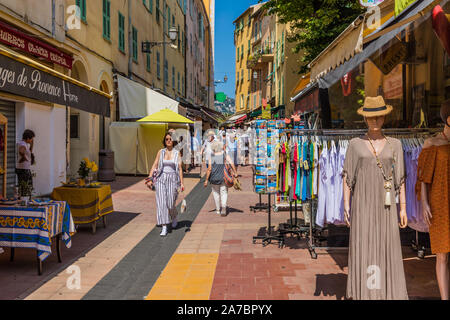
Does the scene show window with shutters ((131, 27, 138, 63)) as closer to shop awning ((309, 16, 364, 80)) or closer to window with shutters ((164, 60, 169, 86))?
window with shutters ((164, 60, 169, 86))

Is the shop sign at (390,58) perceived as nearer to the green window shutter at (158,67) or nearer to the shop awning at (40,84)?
the shop awning at (40,84)

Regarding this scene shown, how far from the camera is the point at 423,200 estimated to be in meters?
3.94

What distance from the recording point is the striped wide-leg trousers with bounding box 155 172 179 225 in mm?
7469

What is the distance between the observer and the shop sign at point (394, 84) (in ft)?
32.4

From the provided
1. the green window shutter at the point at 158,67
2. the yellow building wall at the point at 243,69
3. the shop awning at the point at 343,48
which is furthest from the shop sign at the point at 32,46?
the yellow building wall at the point at 243,69

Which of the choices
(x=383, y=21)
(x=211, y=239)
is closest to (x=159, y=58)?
(x=211, y=239)

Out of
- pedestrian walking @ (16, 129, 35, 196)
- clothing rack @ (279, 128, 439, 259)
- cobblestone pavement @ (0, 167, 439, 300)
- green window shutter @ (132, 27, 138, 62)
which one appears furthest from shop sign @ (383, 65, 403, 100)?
green window shutter @ (132, 27, 138, 62)

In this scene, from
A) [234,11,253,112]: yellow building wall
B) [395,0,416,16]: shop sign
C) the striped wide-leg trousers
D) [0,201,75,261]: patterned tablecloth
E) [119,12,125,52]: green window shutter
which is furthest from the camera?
[234,11,253,112]: yellow building wall

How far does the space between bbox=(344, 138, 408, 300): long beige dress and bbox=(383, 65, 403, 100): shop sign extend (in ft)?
22.4

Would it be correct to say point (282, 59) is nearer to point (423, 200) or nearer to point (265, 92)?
point (265, 92)

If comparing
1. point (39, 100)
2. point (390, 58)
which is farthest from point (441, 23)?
point (39, 100)

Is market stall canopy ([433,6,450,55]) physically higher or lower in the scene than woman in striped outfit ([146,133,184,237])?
higher

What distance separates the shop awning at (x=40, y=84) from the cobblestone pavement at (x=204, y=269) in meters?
2.20

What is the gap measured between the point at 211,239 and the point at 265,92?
1341 inches
